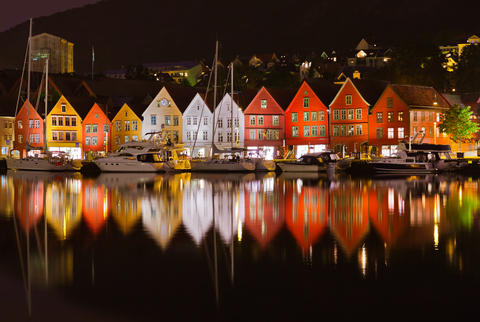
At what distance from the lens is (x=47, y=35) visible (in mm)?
147250

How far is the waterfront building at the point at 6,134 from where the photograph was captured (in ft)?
320

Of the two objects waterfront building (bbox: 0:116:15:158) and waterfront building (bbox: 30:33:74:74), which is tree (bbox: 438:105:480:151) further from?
waterfront building (bbox: 30:33:74:74)

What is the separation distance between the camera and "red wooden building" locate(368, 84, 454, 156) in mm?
76875

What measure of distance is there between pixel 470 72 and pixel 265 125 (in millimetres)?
44484

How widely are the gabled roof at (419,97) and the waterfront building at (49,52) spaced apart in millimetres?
93135

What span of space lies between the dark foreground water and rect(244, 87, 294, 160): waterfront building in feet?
191

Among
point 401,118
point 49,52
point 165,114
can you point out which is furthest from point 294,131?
point 49,52

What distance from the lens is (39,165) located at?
72.2m

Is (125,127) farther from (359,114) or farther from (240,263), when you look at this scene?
(240,263)

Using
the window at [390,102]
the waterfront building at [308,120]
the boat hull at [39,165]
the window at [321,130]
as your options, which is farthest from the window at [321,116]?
the boat hull at [39,165]

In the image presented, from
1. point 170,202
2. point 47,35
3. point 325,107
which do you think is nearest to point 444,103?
point 325,107

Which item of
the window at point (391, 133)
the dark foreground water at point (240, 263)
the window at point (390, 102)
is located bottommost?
the dark foreground water at point (240, 263)

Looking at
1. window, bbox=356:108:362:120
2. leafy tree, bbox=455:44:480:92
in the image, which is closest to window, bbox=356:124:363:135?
window, bbox=356:108:362:120

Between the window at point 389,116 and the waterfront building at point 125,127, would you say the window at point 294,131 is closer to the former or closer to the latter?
the window at point 389,116
